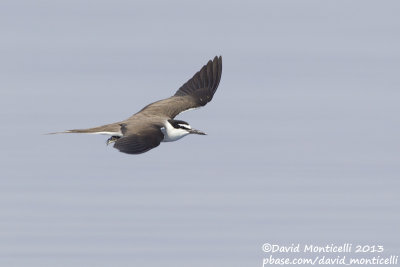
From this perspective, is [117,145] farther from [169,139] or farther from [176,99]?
[176,99]

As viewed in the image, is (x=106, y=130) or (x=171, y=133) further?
(x=171, y=133)

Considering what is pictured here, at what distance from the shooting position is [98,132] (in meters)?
36.3

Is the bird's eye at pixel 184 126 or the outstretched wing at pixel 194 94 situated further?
the outstretched wing at pixel 194 94

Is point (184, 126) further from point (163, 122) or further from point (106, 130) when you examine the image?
point (106, 130)

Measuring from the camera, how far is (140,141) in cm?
3316

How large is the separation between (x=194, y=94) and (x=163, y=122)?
385cm

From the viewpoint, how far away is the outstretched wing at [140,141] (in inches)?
1269

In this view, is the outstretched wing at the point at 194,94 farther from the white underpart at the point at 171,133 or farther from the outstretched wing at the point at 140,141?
the outstretched wing at the point at 140,141

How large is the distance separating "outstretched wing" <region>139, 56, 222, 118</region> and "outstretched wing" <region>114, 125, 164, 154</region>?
4.35 m

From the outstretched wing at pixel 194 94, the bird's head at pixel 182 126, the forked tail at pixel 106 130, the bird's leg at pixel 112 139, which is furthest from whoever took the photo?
the outstretched wing at pixel 194 94

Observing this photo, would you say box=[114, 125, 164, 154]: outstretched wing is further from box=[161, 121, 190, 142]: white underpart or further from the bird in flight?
box=[161, 121, 190, 142]: white underpart

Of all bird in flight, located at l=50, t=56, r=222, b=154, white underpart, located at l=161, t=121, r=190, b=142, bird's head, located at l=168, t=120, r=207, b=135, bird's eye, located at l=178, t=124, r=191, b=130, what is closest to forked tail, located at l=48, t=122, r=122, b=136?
bird in flight, located at l=50, t=56, r=222, b=154

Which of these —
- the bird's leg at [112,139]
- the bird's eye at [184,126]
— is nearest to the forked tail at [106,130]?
the bird's leg at [112,139]

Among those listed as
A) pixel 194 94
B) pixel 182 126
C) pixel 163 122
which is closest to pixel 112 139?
pixel 163 122
